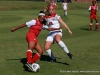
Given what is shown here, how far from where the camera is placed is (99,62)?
11.1 meters

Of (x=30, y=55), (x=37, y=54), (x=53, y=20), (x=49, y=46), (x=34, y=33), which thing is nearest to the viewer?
(x=30, y=55)

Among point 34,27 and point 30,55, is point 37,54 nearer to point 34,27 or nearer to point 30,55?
point 30,55

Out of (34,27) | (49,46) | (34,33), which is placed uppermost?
(34,27)

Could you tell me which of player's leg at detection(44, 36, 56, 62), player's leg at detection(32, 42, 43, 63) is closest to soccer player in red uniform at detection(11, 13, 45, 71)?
player's leg at detection(32, 42, 43, 63)

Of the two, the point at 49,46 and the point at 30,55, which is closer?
the point at 30,55

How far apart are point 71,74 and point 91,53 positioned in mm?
3680

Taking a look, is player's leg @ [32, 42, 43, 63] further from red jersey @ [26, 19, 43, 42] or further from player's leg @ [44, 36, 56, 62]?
player's leg @ [44, 36, 56, 62]

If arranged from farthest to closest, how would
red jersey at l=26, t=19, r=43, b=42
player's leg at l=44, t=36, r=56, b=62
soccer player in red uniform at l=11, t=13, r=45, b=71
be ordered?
player's leg at l=44, t=36, r=56, b=62
red jersey at l=26, t=19, r=43, b=42
soccer player in red uniform at l=11, t=13, r=45, b=71

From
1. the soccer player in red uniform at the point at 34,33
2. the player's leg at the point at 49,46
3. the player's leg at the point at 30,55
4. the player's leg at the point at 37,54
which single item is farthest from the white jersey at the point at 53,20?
the player's leg at the point at 30,55

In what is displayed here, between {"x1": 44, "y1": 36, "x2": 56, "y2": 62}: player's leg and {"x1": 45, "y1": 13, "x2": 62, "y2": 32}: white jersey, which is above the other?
{"x1": 45, "y1": 13, "x2": 62, "y2": 32}: white jersey

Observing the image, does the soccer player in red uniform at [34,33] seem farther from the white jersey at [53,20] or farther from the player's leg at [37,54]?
the white jersey at [53,20]

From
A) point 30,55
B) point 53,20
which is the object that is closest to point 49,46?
point 53,20

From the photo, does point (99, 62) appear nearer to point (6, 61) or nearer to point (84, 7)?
point (6, 61)

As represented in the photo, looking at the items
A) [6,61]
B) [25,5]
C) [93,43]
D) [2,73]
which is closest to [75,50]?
[93,43]
